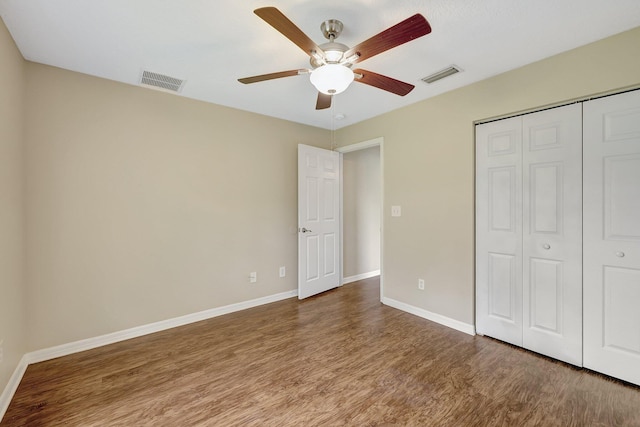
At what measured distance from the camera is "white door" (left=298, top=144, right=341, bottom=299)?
12.2 ft

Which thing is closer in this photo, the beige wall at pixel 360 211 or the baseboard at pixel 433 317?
the baseboard at pixel 433 317

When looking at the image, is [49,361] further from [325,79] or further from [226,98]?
[325,79]

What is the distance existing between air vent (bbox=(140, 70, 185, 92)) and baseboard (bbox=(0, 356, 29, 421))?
2467 millimetres

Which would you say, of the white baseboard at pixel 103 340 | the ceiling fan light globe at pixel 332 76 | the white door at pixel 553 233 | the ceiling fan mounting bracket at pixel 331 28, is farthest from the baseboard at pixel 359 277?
the ceiling fan mounting bracket at pixel 331 28

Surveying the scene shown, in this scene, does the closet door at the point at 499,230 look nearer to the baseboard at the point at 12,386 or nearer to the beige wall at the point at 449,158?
the beige wall at the point at 449,158

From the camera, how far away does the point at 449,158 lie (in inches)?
113

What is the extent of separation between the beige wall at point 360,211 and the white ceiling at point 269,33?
6.81 feet

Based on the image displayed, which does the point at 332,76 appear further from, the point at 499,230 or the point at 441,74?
the point at 499,230

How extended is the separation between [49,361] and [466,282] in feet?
12.2

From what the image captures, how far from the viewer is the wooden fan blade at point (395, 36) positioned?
1298 millimetres

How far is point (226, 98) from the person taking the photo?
2998 millimetres

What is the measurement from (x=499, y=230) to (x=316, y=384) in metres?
2.07

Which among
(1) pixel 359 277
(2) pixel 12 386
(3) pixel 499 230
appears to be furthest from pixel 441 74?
(2) pixel 12 386

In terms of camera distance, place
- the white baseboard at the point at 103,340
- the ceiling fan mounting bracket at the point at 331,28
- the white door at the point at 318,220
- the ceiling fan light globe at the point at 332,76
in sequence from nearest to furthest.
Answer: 1. the ceiling fan light globe at the point at 332,76
2. the ceiling fan mounting bracket at the point at 331,28
3. the white baseboard at the point at 103,340
4. the white door at the point at 318,220
